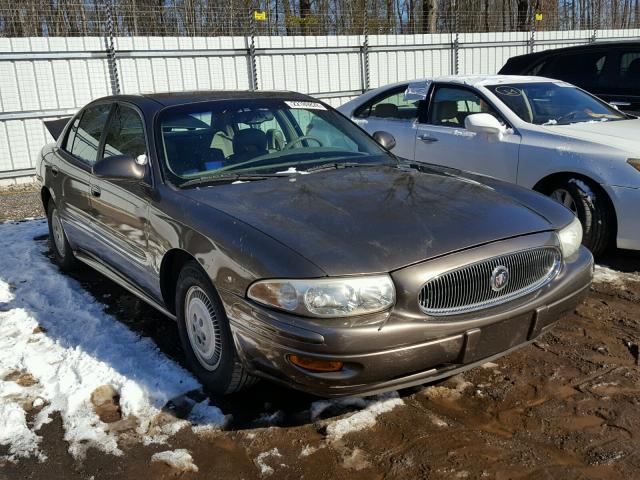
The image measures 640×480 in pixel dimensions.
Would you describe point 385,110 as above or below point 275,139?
below

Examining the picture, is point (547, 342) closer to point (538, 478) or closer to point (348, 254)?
point (538, 478)

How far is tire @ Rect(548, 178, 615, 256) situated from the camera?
4.95m

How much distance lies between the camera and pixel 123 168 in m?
3.66

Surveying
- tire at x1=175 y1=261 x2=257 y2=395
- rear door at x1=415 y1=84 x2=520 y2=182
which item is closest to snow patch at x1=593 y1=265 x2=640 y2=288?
rear door at x1=415 y1=84 x2=520 y2=182

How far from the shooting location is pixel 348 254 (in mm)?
2662

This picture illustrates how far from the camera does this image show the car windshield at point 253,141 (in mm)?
3725

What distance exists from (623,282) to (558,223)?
6.11ft

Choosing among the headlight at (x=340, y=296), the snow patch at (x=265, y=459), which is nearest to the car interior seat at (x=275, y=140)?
the headlight at (x=340, y=296)

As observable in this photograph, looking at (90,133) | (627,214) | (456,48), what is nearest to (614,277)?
(627,214)

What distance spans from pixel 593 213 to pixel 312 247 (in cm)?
315

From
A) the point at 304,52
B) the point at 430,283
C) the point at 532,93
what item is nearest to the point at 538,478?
the point at 430,283

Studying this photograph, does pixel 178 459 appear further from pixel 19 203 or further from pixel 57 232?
pixel 19 203

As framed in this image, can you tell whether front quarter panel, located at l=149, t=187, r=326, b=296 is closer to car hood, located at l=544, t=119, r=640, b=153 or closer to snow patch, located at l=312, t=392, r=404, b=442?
snow patch, located at l=312, t=392, r=404, b=442

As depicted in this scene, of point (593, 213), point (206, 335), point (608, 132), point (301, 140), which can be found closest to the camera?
point (206, 335)
